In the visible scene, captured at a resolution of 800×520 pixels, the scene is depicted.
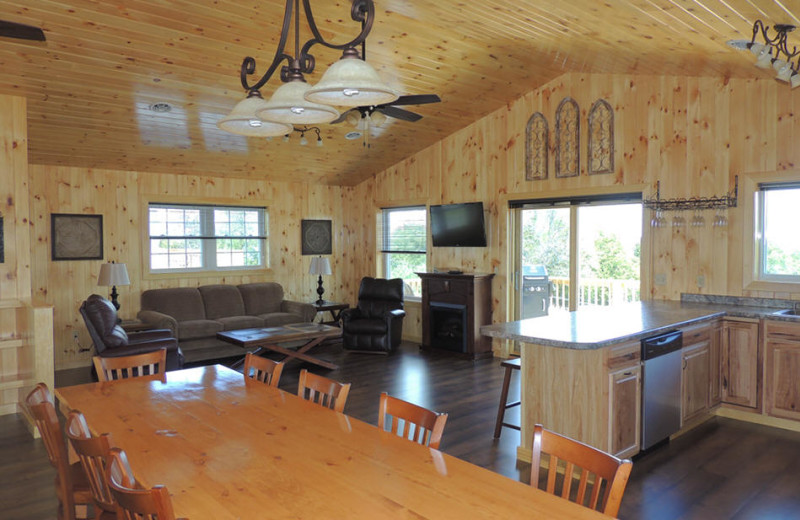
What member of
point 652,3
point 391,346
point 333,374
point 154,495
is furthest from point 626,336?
point 391,346

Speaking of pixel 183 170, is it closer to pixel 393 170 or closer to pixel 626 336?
pixel 393 170

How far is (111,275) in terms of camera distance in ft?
20.5

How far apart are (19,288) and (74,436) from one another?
3.91 m

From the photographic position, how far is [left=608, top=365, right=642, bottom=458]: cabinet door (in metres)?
3.49

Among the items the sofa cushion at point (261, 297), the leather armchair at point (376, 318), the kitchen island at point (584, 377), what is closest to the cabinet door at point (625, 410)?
the kitchen island at point (584, 377)

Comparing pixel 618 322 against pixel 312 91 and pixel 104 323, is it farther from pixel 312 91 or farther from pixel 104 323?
pixel 104 323

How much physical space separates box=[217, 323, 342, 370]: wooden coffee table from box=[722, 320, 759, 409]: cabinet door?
3.65 metres

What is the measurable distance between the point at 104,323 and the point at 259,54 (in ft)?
9.27

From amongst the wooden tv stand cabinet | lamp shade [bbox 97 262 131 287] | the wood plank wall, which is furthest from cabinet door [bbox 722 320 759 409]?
lamp shade [bbox 97 262 131 287]

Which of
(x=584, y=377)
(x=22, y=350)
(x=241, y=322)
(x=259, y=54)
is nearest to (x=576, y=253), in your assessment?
(x=584, y=377)

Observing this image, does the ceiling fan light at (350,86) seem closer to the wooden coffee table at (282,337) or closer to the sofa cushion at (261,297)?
the wooden coffee table at (282,337)

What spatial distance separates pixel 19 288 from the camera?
16.2 ft

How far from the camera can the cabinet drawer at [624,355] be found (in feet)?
11.4

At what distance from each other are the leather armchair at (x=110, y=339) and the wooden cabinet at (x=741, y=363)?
196 inches
